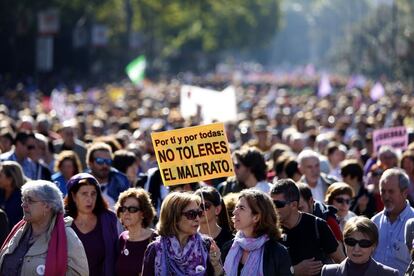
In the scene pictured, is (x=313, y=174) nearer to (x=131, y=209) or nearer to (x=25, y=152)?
(x=25, y=152)

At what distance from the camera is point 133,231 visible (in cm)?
910

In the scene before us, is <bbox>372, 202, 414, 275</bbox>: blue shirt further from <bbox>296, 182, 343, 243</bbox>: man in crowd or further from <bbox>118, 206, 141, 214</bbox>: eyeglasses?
<bbox>118, 206, 141, 214</bbox>: eyeglasses

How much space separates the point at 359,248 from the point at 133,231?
5.56ft

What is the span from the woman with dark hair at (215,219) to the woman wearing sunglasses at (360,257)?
1.35 metres

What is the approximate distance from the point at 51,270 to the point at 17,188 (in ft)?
11.9

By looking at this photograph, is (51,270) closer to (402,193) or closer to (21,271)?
(21,271)

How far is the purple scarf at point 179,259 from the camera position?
797 centimetres

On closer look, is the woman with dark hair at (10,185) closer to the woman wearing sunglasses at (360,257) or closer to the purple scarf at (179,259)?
the purple scarf at (179,259)

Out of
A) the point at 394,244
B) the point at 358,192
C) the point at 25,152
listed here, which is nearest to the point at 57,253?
the point at 394,244

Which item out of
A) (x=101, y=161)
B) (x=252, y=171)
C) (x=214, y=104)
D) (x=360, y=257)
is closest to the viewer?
(x=360, y=257)

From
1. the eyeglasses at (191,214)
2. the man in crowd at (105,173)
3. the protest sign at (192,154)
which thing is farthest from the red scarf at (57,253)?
the man in crowd at (105,173)

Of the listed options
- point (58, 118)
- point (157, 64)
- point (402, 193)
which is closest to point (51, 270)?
point (402, 193)

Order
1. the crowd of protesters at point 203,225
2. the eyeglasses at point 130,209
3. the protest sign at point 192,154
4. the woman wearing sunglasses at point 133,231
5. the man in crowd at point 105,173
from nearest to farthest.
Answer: the crowd of protesters at point 203,225 < the woman wearing sunglasses at point 133,231 < the eyeglasses at point 130,209 < the protest sign at point 192,154 < the man in crowd at point 105,173

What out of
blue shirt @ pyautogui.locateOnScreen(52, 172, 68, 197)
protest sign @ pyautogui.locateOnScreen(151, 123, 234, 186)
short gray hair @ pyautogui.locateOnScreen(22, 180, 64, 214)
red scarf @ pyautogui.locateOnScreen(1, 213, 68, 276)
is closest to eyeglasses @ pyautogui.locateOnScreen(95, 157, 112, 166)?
blue shirt @ pyautogui.locateOnScreen(52, 172, 68, 197)
